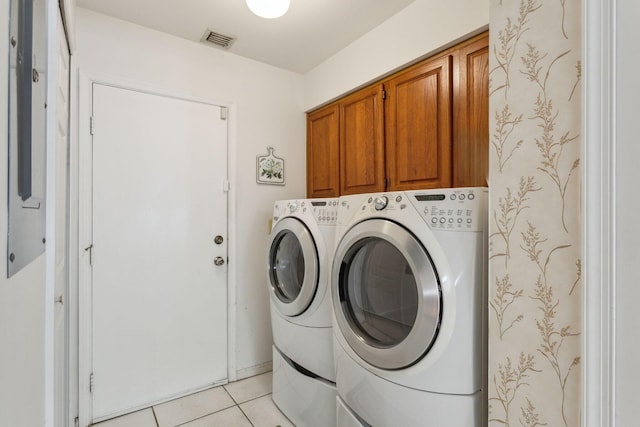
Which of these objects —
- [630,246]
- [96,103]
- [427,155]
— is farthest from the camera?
[96,103]

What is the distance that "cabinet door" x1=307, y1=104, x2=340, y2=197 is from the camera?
2474 mm

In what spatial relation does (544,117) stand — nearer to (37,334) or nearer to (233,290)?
(37,334)

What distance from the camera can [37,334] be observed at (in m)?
0.73

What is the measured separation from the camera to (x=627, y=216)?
67 cm

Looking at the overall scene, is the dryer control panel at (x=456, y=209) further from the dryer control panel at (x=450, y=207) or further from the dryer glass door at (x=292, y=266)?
the dryer glass door at (x=292, y=266)

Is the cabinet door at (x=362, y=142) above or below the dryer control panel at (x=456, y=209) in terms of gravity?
above

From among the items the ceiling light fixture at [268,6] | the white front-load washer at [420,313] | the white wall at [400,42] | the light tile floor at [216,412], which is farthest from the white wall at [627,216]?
the light tile floor at [216,412]

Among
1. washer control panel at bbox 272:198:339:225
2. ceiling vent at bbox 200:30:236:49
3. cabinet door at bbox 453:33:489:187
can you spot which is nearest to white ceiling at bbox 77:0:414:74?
ceiling vent at bbox 200:30:236:49

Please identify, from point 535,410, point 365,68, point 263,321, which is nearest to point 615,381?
point 535,410

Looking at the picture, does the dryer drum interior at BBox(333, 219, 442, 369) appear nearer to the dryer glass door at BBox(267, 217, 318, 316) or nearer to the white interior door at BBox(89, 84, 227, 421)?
the dryer glass door at BBox(267, 217, 318, 316)

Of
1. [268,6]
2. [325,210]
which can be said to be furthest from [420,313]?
[268,6]

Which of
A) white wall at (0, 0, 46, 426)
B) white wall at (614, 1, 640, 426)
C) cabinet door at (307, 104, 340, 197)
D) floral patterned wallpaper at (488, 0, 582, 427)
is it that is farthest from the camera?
cabinet door at (307, 104, 340, 197)

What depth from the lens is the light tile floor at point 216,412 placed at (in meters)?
1.91

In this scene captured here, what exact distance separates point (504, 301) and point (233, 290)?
6.12 ft
